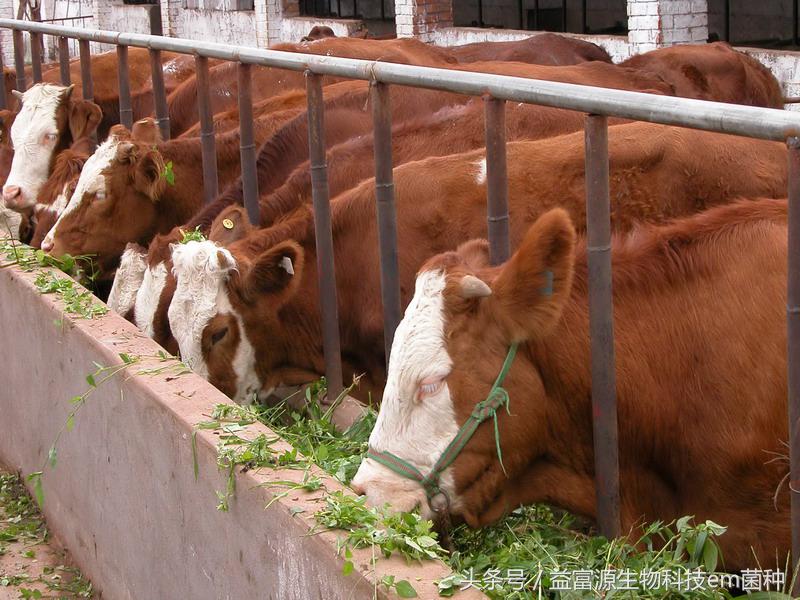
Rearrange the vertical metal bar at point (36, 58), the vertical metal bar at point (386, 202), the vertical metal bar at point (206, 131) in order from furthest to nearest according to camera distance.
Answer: the vertical metal bar at point (36, 58)
the vertical metal bar at point (206, 131)
the vertical metal bar at point (386, 202)

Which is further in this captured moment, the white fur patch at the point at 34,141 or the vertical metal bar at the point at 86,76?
the white fur patch at the point at 34,141

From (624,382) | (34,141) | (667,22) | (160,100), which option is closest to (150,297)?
(160,100)

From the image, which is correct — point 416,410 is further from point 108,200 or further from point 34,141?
point 34,141

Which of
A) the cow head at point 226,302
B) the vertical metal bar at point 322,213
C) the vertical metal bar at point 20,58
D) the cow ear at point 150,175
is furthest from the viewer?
the vertical metal bar at point 20,58

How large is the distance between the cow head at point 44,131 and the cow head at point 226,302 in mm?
3106

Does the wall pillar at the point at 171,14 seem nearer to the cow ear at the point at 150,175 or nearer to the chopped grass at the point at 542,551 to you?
the cow ear at the point at 150,175

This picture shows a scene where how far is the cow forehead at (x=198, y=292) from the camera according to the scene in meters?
5.06

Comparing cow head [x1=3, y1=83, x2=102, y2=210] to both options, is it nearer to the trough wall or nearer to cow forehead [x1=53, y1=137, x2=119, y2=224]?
cow forehead [x1=53, y1=137, x2=119, y2=224]

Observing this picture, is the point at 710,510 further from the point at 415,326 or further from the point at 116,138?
the point at 116,138

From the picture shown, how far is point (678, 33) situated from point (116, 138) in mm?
5432

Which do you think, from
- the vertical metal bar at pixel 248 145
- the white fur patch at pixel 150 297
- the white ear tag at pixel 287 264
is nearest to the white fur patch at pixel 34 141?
the white fur patch at pixel 150 297

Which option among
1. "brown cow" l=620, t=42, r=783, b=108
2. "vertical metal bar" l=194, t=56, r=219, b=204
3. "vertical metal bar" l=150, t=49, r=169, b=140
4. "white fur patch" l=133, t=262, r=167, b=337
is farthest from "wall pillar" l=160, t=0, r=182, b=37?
"white fur patch" l=133, t=262, r=167, b=337

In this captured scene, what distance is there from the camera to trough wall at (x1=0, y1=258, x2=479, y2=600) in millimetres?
3236

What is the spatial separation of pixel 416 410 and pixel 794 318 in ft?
3.56
